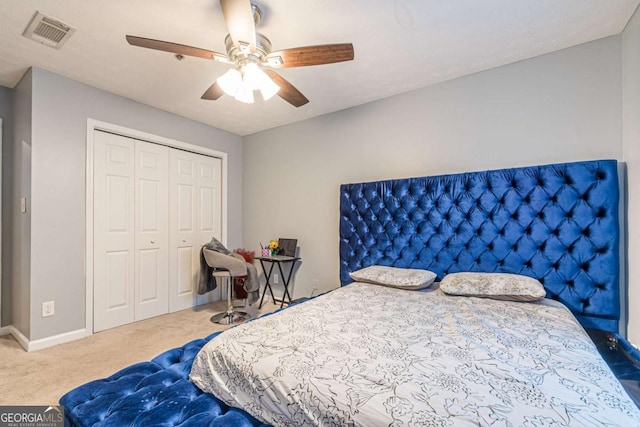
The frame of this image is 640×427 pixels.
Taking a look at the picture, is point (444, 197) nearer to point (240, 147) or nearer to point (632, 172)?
point (632, 172)

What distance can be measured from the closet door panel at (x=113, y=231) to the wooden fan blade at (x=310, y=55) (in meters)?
2.13

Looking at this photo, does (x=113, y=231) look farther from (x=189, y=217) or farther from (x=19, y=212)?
(x=189, y=217)

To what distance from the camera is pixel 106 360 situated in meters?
2.19

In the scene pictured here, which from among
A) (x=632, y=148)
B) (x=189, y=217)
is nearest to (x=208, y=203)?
(x=189, y=217)

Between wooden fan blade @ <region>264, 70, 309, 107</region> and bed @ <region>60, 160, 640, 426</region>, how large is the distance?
3.78 feet

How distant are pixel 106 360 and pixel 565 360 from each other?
288 cm

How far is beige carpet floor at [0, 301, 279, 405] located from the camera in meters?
1.81

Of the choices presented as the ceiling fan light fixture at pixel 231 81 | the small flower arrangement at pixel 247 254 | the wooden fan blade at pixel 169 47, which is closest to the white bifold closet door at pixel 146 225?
the small flower arrangement at pixel 247 254

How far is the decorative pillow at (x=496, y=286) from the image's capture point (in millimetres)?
1777

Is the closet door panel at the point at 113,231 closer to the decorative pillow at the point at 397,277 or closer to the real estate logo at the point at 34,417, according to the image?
the real estate logo at the point at 34,417

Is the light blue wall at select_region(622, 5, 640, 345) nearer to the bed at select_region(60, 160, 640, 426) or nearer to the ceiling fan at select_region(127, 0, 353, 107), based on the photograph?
the bed at select_region(60, 160, 640, 426)

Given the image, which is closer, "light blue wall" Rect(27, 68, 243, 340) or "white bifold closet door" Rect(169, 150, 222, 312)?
"light blue wall" Rect(27, 68, 243, 340)

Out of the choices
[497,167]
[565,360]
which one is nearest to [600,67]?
[497,167]

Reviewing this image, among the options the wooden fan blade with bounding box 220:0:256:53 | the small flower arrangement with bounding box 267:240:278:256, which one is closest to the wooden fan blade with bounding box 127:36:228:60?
the wooden fan blade with bounding box 220:0:256:53
